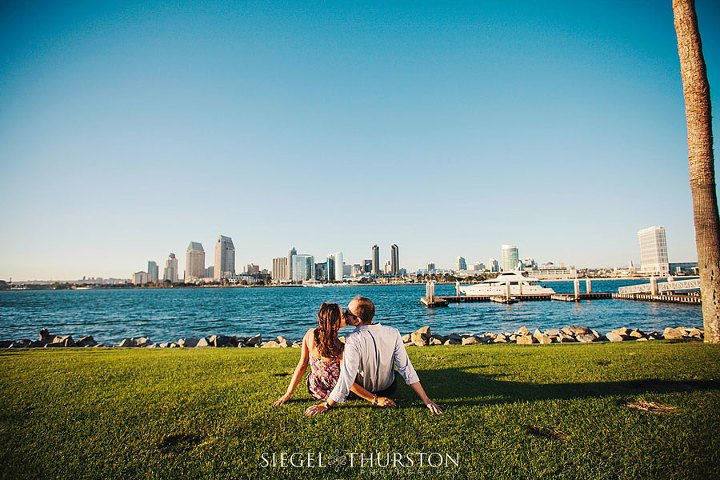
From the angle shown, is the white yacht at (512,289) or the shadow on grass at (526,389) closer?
the shadow on grass at (526,389)

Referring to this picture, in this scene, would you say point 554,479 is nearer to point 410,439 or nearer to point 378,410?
point 410,439

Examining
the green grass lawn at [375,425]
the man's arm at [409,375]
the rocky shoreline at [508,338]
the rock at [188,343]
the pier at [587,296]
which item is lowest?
the pier at [587,296]

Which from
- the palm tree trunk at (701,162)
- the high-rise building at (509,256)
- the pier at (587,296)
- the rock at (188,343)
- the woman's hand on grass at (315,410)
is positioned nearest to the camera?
the woman's hand on grass at (315,410)

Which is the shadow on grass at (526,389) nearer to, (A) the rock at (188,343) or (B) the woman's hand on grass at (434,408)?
(B) the woman's hand on grass at (434,408)

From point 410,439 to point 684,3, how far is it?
14.5 meters

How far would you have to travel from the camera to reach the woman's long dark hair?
16.0 ft

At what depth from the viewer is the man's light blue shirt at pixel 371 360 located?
4.71 m

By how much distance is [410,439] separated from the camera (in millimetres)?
4098

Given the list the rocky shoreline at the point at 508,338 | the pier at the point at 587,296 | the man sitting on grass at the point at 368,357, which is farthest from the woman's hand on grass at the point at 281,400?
the pier at the point at 587,296

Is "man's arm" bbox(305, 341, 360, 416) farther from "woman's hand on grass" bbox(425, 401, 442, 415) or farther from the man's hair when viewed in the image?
"woman's hand on grass" bbox(425, 401, 442, 415)

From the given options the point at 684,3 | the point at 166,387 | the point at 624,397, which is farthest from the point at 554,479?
the point at 684,3

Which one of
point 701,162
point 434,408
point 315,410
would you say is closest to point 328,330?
point 315,410

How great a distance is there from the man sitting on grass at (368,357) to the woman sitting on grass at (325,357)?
140 millimetres

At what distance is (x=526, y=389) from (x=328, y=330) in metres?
3.48
